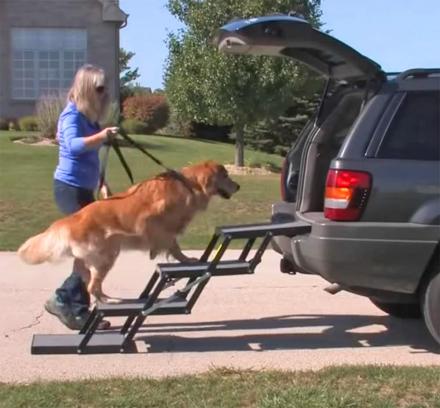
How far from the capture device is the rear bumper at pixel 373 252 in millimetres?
5691

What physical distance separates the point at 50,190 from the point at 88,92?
9.99m

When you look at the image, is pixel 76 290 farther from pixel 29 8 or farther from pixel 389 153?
pixel 29 8

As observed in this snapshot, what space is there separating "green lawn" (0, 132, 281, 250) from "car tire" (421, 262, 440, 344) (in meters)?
1.83

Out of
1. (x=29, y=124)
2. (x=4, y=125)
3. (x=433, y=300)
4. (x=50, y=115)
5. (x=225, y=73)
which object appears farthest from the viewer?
(x=4, y=125)

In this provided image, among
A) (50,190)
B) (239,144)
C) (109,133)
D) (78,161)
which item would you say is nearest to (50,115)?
(239,144)

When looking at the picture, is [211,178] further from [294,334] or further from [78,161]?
[294,334]

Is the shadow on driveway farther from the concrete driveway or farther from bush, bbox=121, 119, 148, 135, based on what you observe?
bush, bbox=121, 119, 148, 135

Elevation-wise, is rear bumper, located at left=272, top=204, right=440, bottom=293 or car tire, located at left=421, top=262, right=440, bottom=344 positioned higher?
rear bumper, located at left=272, top=204, right=440, bottom=293

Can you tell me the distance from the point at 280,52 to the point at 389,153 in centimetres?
120

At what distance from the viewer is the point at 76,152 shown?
6473 mm

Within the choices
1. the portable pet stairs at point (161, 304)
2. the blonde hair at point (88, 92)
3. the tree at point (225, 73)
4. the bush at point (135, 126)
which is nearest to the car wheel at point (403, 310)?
the portable pet stairs at point (161, 304)

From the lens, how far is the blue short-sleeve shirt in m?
6.47

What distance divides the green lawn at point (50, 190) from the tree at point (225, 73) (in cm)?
189

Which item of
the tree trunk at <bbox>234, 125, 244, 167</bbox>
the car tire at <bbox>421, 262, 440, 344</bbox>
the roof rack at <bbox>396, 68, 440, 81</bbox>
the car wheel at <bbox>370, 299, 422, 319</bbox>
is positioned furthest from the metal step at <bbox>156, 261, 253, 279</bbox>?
the tree trunk at <bbox>234, 125, 244, 167</bbox>
